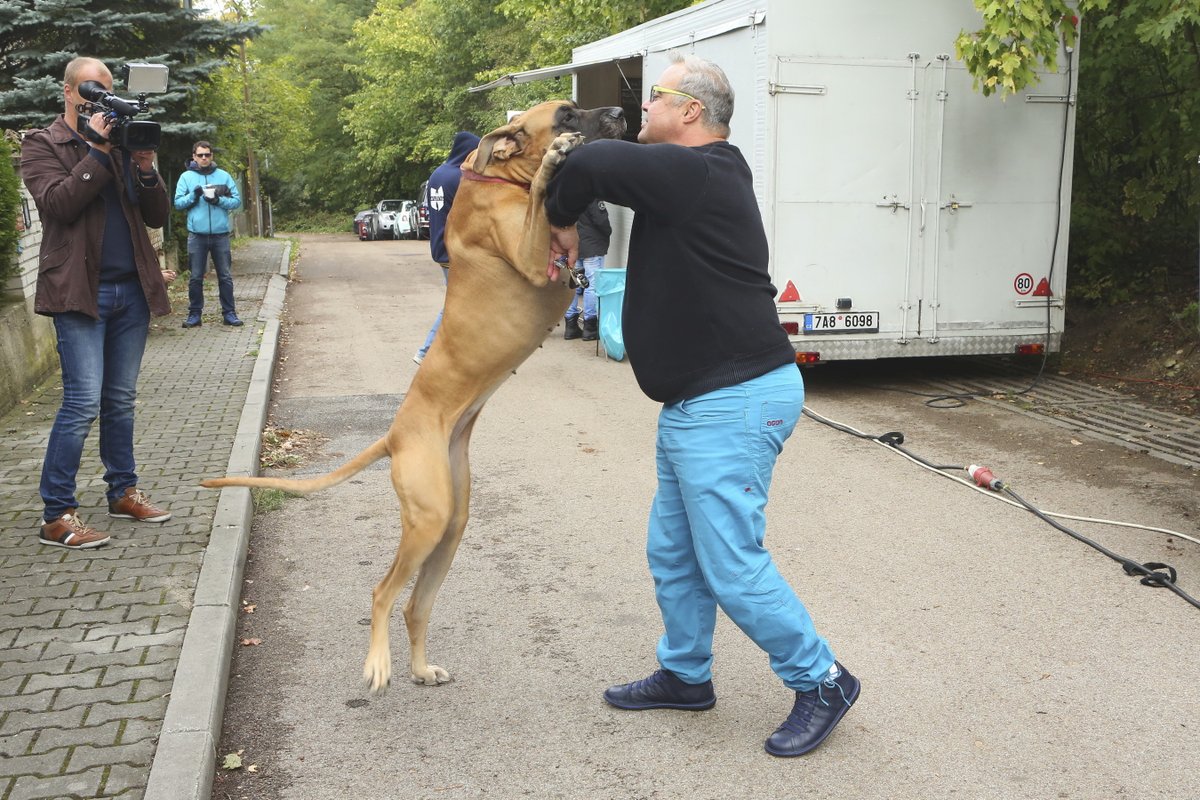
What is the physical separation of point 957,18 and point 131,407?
22.7 feet

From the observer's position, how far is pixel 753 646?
4.34 meters

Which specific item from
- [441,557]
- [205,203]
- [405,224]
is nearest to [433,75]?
Answer: [405,224]

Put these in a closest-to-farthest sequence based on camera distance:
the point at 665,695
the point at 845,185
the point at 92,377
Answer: the point at 665,695 → the point at 92,377 → the point at 845,185

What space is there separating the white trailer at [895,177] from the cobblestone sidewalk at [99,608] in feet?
15.2

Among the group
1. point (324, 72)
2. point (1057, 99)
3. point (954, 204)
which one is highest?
point (324, 72)

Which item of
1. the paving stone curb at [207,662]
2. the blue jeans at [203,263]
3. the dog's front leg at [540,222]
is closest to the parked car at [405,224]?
the blue jeans at [203,263]

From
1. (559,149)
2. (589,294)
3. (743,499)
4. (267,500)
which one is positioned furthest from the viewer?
(589,294)

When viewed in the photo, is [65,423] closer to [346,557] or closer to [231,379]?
A: [346,557]

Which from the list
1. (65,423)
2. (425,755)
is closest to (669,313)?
(425,755)

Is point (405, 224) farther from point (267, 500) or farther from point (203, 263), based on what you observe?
point (267, 500)

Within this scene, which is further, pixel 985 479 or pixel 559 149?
pixel 985 479

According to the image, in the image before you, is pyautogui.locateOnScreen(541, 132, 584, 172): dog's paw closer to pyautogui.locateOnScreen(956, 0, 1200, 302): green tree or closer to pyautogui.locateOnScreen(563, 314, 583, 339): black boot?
Result: pyautogui.locateOnScreen(956, 0, 1200, 302): green tree

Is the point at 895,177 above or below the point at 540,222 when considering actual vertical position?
above

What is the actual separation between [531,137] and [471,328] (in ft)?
2.03
